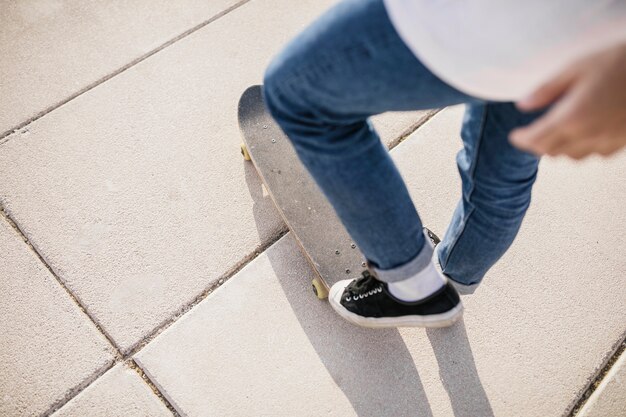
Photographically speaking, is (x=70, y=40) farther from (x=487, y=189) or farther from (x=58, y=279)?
(x=487, y=189)

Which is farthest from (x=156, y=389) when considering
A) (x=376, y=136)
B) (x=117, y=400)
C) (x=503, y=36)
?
(x=503, y=36)

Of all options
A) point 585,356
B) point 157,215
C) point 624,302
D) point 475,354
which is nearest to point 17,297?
point 157,215

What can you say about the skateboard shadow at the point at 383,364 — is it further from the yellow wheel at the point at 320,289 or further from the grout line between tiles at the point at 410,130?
the grout line between tiles at the point at 410,130

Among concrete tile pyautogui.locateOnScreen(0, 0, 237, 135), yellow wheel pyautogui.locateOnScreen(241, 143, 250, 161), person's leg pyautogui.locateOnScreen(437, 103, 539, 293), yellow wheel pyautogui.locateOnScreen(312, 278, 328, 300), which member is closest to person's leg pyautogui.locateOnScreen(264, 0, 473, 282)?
person's leg pyautogui.locateOnScreen(437, 103, 539, 293)

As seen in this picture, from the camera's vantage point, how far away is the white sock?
1.14 metres

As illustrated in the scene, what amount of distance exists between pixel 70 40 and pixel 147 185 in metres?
1.10

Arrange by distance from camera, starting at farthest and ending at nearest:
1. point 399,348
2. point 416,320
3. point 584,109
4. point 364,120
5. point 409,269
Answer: point 399,348
point 416,320
point 409,269
point 364,120
point 584,109

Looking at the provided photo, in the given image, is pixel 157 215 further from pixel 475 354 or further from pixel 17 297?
pixel 475 354

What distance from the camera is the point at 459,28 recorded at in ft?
2.24

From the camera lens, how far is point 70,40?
93.7 inches

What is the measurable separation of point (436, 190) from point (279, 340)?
2.95ft

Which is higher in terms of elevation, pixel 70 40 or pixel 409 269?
pixel 70 40

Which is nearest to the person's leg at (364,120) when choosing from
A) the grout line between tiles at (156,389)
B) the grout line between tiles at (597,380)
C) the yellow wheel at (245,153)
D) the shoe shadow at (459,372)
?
the shoe shadow at (459,372)

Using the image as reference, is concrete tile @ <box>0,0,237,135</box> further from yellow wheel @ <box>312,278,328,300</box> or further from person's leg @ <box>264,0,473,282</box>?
person's leg @ <box>264,0,473,282</box>
